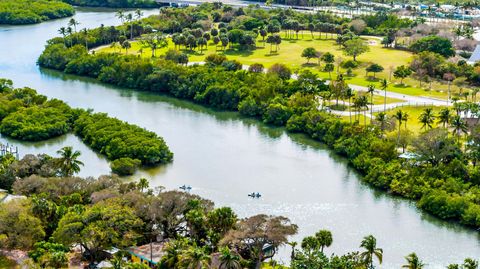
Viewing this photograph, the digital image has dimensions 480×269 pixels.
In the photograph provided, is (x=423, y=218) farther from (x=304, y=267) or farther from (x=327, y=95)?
(x=327, y=95)

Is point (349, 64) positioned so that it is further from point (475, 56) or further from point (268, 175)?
point (268, 175)

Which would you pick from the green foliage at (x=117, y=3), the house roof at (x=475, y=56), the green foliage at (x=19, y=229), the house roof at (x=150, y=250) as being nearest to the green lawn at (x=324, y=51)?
the house roof at (x=475, y=56)

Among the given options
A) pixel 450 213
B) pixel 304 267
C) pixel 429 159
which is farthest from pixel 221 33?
pixel 304 267

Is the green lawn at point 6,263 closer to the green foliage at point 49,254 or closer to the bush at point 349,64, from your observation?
the green foliage at point 49,254

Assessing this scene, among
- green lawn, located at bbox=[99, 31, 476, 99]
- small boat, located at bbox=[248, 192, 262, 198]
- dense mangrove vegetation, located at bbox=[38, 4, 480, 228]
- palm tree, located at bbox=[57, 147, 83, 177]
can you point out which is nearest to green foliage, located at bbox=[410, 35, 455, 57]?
green lawn, located at bbox=[99, 31, 476, 99]

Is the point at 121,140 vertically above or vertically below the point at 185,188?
above

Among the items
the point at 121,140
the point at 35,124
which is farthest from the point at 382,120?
the point at 35,124

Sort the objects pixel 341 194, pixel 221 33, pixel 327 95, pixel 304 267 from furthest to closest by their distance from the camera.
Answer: pixel 221 33 < pixel 327 95 < pixel 341 194 < pixel 304 267
